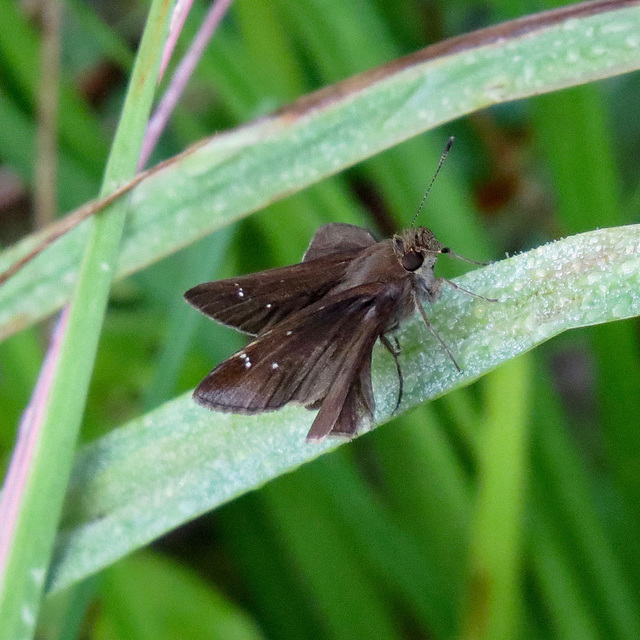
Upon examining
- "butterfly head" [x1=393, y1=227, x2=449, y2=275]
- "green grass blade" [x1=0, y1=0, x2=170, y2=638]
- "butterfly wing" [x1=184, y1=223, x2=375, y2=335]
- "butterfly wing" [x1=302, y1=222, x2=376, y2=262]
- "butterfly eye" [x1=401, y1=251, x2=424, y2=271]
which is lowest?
"green grass blade" [x1=0, y1=0, x2=170, y2=638]

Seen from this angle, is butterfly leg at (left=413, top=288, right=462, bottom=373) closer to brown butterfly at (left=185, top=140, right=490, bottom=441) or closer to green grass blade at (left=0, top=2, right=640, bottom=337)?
brown butterfly at (left=185, top=140, right=490, bottom=441)

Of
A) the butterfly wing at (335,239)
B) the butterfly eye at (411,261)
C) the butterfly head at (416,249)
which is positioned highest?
the butterfly wing at (335,239)

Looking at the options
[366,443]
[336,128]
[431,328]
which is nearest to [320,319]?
[431,328]

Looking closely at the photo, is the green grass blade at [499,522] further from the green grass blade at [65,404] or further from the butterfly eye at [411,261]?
the green grass blade at [65,404]

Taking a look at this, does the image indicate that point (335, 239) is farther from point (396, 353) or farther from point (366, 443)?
point (366, 443)

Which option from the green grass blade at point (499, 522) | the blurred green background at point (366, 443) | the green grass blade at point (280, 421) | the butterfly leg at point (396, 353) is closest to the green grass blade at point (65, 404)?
the green grass blade at point (280, 421)

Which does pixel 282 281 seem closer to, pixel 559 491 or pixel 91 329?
pixel 91 329

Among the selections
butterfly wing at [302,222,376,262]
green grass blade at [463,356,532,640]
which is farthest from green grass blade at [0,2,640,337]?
green grass blade at [463,356,532,640]
